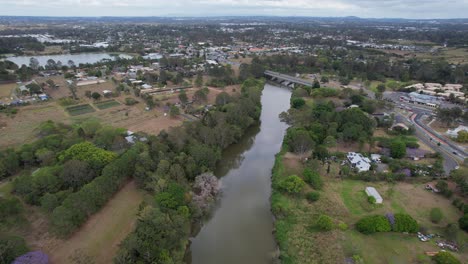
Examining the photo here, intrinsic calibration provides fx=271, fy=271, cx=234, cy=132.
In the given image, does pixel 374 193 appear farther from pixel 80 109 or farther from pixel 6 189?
pixel 80 109

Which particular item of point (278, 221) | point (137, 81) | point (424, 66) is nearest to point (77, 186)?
point (278, 221)

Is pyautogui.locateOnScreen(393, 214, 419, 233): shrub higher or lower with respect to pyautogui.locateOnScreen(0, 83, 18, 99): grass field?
lower

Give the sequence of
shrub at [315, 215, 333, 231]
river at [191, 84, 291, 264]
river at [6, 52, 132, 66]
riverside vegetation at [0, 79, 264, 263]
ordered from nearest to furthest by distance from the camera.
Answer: riverside vegetation at [0, 79, 264, 263] → river at [191, 84, 291, 264] → shrub at [315, 215, 333, 231] → river at [6, 52, 132, 66]

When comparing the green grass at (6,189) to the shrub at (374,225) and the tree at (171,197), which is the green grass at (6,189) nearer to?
the tree at (171,197)

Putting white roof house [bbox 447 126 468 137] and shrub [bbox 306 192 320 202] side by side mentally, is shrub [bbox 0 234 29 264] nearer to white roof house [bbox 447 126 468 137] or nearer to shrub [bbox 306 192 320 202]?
shrub [bbox 306 192 320 202]

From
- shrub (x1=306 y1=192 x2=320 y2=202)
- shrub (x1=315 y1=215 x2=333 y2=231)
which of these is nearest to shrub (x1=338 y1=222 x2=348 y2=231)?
shrub (x1=315 y1=215 x2=333 y2=231)

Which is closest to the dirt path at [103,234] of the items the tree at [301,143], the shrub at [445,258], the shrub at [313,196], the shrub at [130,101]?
the shrub at [313,196]
